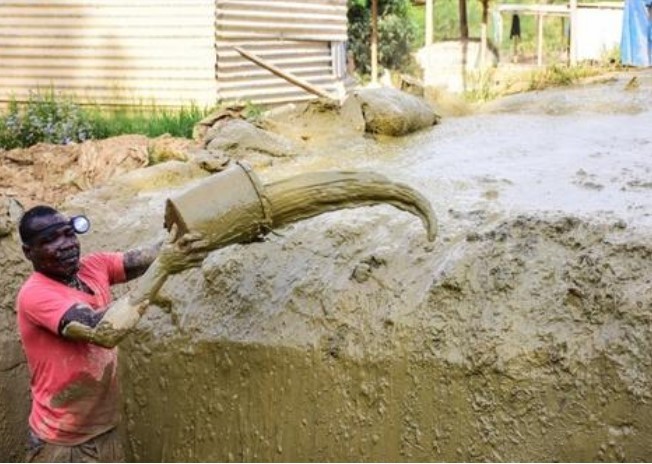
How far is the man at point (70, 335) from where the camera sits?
3195mm

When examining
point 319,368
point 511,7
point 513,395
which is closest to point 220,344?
point 319,368

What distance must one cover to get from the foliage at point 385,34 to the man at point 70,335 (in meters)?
18.5

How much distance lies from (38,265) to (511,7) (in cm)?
1347

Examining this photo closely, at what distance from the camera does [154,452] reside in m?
4.26

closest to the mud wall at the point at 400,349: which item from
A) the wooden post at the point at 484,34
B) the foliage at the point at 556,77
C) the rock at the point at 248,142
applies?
the rock at the point at 248,142

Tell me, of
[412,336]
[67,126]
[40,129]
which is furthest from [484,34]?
[412,336]

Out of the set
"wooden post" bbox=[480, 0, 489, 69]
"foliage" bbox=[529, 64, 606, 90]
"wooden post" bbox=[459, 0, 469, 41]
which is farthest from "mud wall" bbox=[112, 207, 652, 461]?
"wooden post" bbox=[480, 0, 489, 69]

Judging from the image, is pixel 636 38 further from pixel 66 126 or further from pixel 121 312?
pixel 121 312

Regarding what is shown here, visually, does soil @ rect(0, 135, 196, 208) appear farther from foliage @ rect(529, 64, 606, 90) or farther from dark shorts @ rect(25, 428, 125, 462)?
foliage @ rect(529, 64, 606, 90)

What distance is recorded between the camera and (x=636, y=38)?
13445 mm

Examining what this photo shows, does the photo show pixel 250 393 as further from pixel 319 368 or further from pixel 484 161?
pixel 484 161

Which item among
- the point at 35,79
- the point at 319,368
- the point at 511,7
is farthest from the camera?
the point at 511,7

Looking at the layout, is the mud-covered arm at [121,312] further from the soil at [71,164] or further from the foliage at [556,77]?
the foliage at [556,77]

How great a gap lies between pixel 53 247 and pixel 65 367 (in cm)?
44
